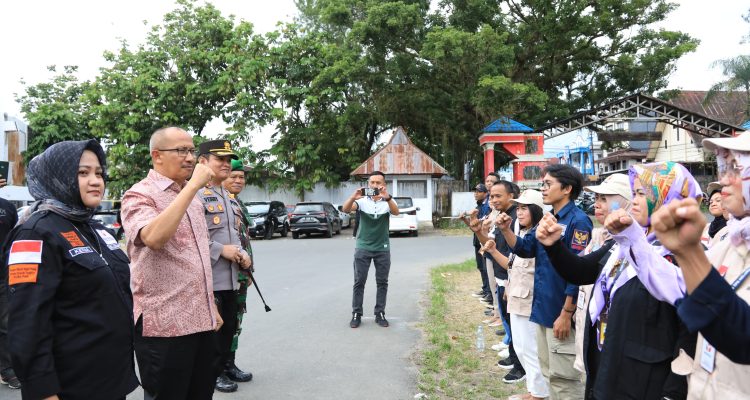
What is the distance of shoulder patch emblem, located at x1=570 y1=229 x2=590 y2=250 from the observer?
3.61 meters

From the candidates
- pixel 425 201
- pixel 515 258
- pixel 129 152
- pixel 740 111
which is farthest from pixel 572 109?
pixel 515 258

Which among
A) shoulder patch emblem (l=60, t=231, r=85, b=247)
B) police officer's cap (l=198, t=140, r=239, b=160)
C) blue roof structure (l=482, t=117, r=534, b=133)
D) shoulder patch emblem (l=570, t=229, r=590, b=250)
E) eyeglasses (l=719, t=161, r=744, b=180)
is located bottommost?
shoulder patch emblem (l=570, t=229, r=590, b=250)

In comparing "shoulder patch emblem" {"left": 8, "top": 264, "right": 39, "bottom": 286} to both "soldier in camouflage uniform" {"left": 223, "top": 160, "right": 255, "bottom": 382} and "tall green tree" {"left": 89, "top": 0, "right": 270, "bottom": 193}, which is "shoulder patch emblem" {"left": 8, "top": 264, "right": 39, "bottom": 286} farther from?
"tall green tree" {"left": 89, "top": 0, "right": 270, "bottom": 193}

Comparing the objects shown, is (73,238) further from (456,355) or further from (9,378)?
(456,355)

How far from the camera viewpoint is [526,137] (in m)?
20.6

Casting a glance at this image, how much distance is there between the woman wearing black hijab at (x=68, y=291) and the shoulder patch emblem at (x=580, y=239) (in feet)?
9.23

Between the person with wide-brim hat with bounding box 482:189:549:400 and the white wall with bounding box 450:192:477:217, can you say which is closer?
the person with wide-brim hat with bounding box 482:189:549:400

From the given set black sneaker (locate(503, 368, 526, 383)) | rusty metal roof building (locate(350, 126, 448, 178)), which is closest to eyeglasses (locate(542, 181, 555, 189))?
black sneaker (locate(503, 368, 526, 383))

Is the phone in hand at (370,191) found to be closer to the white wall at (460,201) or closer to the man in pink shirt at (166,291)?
the man in pink shirt at (166,291)

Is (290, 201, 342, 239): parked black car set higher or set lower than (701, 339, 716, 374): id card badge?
lower

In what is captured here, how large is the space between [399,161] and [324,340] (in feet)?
57.4

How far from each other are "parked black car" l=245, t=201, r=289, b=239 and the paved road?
866cm

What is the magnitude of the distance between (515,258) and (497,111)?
1767 centimetres

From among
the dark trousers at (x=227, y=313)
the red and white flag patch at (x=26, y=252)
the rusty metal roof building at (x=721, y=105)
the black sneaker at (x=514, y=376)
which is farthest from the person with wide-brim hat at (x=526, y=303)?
the rusty metal roof building at (x=721, y=105)
